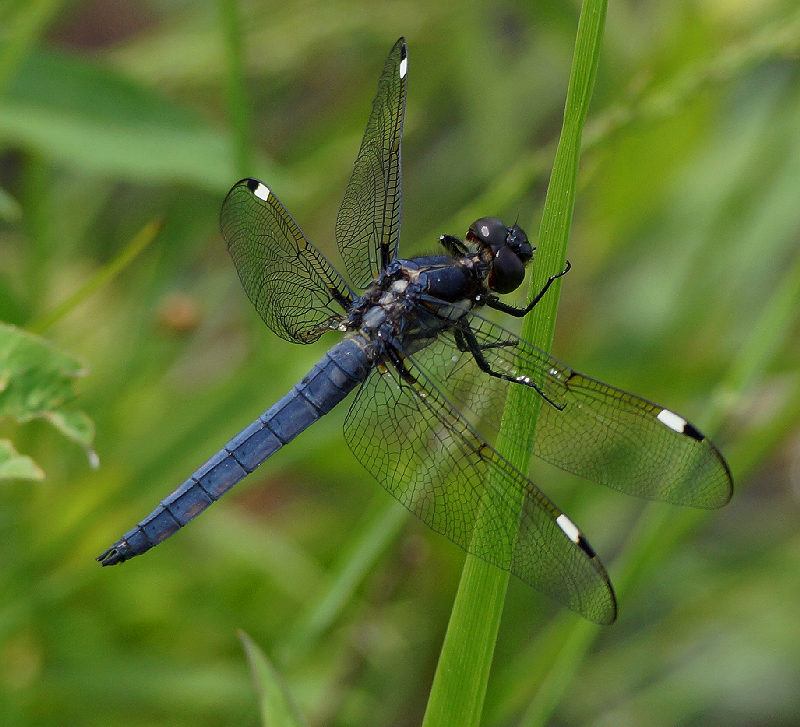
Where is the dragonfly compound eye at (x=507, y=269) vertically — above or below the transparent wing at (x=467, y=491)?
above

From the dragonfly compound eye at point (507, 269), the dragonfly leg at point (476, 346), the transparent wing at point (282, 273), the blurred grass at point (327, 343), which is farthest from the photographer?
the blurred grass at point (327, 343)

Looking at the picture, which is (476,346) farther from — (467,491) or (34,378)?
(34,378)

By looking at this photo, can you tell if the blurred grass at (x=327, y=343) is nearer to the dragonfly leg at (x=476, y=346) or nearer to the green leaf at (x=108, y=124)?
the green leaf at (x=108, y=124)

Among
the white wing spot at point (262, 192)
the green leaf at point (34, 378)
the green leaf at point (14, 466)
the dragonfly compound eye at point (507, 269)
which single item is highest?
the dragonfly compound eye at point (507, 269)

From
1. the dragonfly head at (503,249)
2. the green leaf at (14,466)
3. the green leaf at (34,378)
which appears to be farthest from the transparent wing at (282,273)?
the green leaf at (14,466)

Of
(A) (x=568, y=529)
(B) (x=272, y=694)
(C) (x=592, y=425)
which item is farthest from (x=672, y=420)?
(B) (x=272, y=694)

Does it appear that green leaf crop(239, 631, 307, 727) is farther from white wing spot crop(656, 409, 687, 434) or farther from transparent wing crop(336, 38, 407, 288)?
transparent wing crop(336, 38, 407, 288)
